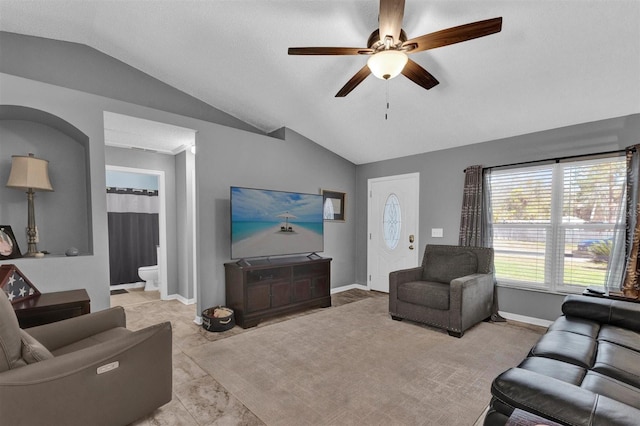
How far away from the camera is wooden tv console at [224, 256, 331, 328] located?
345 cm

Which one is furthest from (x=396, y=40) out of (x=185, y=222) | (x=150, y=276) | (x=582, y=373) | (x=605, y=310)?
(x=150, y=276)

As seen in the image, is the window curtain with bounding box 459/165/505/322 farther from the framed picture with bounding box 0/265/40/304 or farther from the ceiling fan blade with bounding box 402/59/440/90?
the framed picture with bounding box 0/265/40/304

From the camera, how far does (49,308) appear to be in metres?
2.24

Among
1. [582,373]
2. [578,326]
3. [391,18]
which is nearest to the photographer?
[582,373]

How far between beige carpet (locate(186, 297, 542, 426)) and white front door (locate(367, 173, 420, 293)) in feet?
4.87

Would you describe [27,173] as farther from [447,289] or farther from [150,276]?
[447,289]

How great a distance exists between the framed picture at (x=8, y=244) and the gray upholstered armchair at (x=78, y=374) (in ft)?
3.70

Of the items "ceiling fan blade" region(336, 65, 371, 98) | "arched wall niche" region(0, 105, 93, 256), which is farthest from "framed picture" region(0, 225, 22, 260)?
"ceiling fan blade" region(336, 65, 371, 98)

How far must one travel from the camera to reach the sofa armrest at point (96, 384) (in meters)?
1.30

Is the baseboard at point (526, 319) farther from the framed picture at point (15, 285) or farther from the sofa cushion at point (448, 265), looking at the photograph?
the framed picture at point (15, 285)

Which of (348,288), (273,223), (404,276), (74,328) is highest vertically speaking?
(273,223)

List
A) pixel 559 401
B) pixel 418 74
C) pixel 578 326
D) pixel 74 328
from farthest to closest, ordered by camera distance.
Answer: pixel 418 74 → pixel 578 326 → pixel 74 328 → pixel 559 401

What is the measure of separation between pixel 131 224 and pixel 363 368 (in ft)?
16.8

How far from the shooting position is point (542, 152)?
348 centimetres
